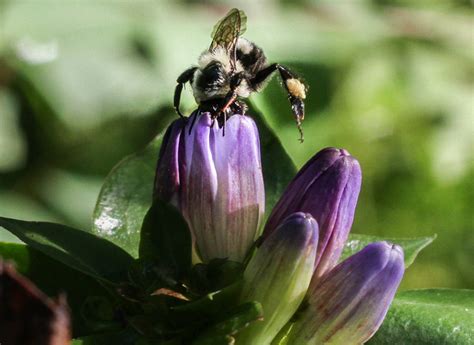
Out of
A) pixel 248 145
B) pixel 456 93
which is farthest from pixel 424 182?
pixel 248 145

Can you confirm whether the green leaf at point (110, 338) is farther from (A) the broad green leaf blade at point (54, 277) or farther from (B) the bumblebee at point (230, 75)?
(B) the bumblebee at point (230, 75)

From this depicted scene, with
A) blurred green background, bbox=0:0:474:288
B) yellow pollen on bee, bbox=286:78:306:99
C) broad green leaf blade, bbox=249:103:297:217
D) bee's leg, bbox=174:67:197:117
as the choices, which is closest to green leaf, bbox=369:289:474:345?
broad green leaf blade, bbox=249:103:297:217

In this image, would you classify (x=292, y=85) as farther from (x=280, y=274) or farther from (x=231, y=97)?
(x=280, y=274)

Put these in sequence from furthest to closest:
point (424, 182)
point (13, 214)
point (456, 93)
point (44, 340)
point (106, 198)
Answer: point (456, 93) → point (424, 182) → point (13, 214) → point (106, 198) → point (44, 340)

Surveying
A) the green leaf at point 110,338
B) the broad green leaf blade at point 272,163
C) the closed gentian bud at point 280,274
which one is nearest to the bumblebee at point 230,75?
the broad green leaf blade at point 272,163

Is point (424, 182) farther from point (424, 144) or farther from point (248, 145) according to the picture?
point (248, 145)

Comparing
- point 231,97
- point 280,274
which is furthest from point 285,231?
point 231,97
